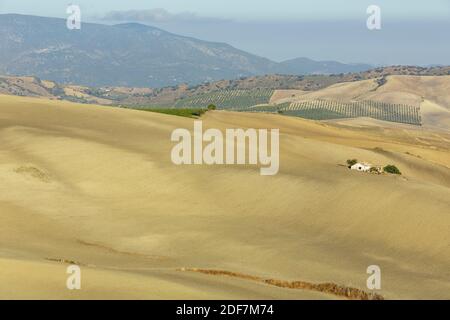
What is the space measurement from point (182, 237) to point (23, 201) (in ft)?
36.0

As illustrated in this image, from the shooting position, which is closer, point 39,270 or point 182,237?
point 39,270

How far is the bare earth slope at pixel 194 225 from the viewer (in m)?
22.2

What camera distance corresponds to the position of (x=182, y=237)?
33250 mm

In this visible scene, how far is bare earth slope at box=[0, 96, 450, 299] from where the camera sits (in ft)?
72.8

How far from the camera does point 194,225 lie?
35.7 m

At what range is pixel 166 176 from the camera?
151 ft

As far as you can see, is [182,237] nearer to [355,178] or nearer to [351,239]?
[351,239]

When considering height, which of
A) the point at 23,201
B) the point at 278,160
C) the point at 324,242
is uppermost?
the point at 278,160

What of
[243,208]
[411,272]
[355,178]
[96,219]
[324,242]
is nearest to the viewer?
[411,272]
